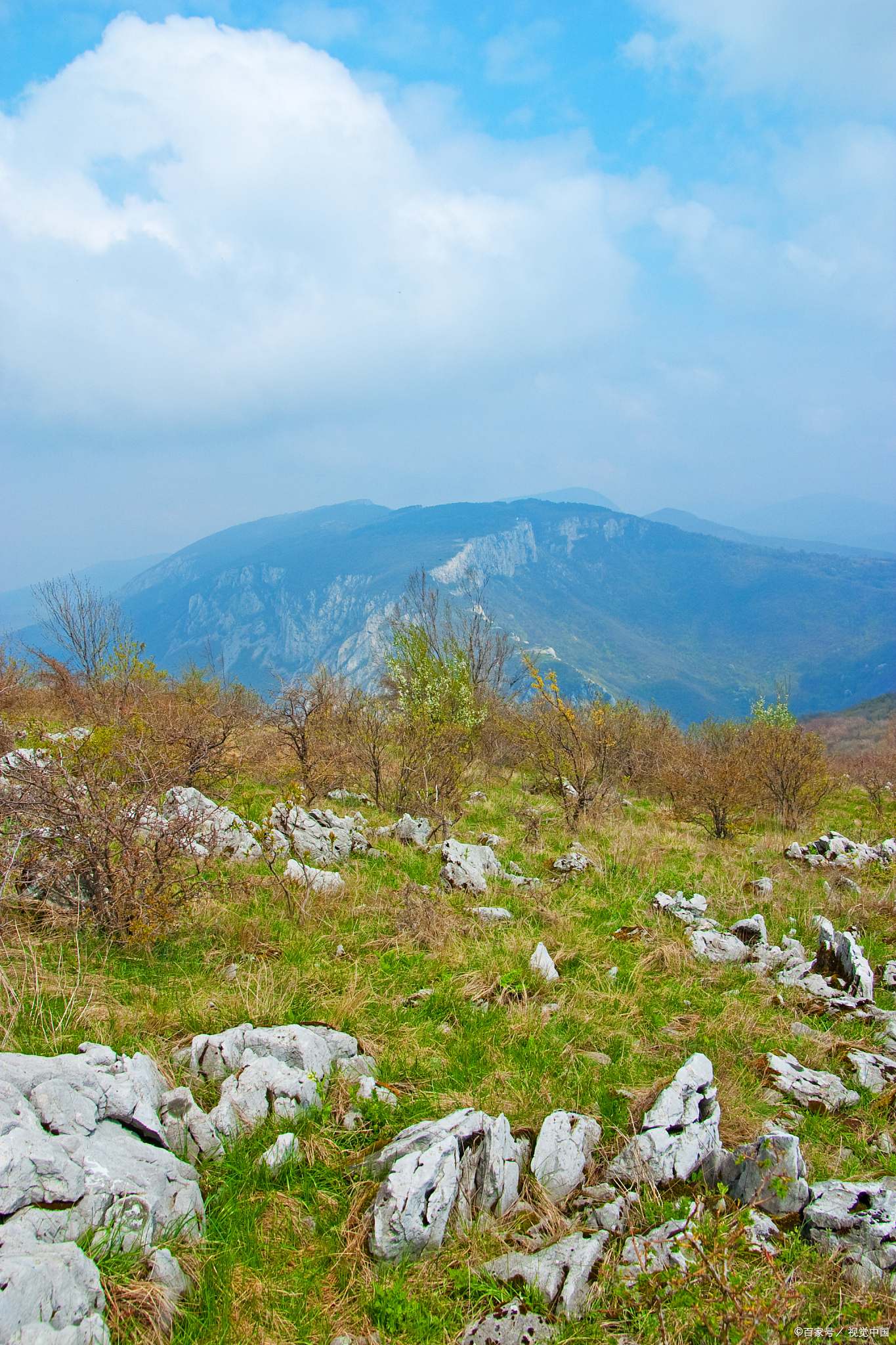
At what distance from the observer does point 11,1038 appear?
4.48 m

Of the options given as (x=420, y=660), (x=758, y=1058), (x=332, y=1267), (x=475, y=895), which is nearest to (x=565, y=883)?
(x=475, y=895)

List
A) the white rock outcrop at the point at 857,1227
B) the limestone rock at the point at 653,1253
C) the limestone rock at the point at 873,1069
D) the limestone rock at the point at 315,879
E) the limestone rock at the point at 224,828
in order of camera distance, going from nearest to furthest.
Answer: the limestone rock at the point at 653,1253 < the white rock outcrop at the point at 857,1227 < the limestone rock at the point at 873,1069 < the limestone rock at the point at 315,879 < the limestone rock at the point at 224,828

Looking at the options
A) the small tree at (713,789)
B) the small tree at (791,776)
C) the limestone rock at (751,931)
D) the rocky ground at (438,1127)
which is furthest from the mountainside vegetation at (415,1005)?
the small tree at (791,776)

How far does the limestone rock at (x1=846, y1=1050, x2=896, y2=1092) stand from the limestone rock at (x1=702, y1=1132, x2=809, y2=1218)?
4.86 feet

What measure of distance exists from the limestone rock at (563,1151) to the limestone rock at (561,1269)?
38 cm

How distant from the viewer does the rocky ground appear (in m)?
3.11

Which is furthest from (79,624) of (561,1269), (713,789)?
(561,1269)

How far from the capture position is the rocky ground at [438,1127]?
10.2ft

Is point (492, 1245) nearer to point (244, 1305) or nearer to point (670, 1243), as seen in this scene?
point (670, 1243)

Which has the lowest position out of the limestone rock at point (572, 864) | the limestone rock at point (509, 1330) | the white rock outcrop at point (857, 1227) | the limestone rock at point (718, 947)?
the limestone rock at point (572, 864)

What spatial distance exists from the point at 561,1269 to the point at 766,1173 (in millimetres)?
1524

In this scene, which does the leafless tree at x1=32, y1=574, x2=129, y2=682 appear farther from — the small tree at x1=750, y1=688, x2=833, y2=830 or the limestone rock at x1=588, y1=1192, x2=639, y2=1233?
the limestone rock at x1=588, y1=1192, x2=639, y2=1233

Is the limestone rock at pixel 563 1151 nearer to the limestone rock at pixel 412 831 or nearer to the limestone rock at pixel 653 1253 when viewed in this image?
the limestone rock at pixel 653 1253

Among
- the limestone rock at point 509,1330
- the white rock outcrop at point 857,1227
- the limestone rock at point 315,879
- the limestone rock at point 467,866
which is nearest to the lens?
the limestone rock at point 509,1330
